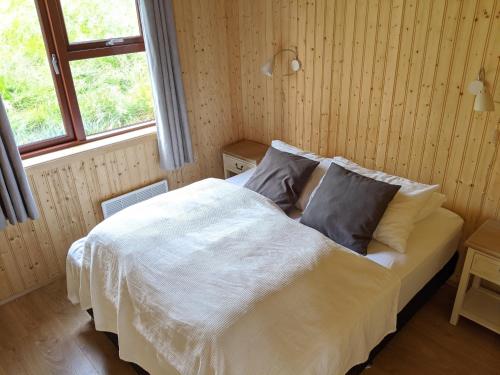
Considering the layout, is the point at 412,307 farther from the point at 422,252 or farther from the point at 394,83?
the point at 394,83

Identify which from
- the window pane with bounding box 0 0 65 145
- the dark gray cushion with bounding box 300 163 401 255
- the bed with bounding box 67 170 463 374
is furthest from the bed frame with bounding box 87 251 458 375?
the window pane with bounding box 0 0 65 145

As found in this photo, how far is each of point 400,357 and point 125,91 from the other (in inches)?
102

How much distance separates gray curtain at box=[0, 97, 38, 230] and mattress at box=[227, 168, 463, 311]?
171 centimetres

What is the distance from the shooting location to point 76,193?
8.96ft

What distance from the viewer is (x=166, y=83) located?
9.43ft

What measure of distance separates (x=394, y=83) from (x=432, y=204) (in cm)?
80

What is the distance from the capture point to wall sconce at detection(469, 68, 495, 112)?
1.93 m

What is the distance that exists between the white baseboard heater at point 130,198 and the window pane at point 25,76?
0.63 m

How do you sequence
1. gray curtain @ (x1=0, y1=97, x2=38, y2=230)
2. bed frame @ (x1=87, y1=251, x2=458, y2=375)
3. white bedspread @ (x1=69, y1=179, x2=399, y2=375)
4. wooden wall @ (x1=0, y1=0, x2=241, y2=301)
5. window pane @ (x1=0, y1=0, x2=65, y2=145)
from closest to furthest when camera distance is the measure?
white bedspread @ (x1=69, y1=179, x2=399, y2=375)
bed frame @ (x1=87, y1=251, x2=458, y2=375)
gray curtain @ (x1=0, y1=97, x2=38, y2=230)
window pane @ (x1=0, y1=0, x2=65, y2=145)
wooden wall @ (x1=0, y1=0, x2=241, y2=301)

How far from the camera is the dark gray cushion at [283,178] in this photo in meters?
2.46

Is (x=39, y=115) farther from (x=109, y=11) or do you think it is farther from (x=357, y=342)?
(x=357, y=342)

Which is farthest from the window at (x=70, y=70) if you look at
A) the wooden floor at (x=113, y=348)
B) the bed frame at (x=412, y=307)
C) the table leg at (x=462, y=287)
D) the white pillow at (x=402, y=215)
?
the table leg at (x=462, y=287)

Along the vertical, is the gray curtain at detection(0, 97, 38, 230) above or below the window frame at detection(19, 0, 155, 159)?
below

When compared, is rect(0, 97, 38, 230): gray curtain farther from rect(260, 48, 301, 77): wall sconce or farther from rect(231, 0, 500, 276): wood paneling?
rect(231, 0, 500, 276): wood paneling
